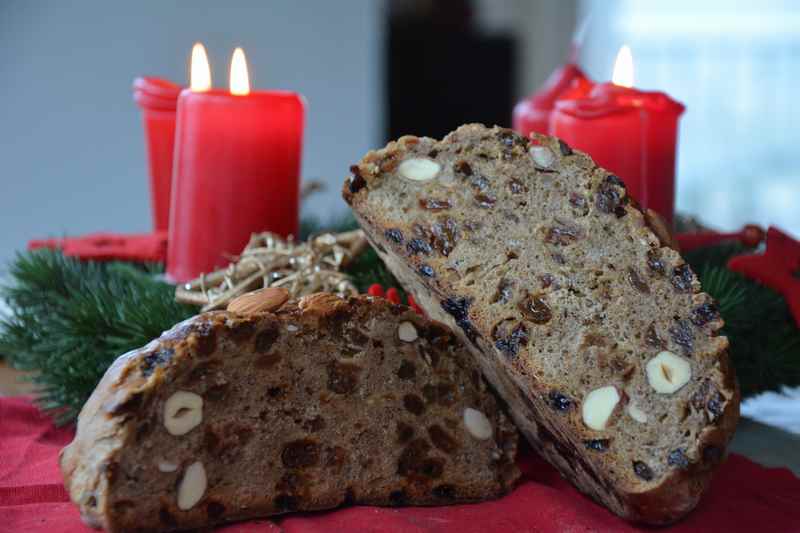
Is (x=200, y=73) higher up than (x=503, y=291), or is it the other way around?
(x=200, y=73)

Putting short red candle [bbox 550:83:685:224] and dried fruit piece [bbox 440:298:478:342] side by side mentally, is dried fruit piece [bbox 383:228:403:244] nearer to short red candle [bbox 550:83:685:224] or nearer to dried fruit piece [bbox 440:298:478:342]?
dried fruit piece [bbox 440:298:478:342]

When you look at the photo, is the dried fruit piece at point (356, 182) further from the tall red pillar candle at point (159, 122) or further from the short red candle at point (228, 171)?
the tall red pillar candle at point (159, 122)

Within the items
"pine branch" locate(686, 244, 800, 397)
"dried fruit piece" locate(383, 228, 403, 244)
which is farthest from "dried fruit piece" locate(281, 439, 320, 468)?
"pine branch" locate(686, 244, 800, 397)

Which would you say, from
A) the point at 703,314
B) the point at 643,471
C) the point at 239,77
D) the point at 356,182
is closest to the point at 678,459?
the point at 643,471

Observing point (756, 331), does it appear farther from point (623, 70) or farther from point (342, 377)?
point (342, 377)

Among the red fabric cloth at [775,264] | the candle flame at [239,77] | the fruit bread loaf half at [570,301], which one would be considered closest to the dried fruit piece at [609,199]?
the fruit bread loaf half at [570,301]

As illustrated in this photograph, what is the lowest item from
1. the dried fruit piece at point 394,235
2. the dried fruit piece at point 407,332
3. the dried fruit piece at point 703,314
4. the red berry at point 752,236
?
the red berry at point 752,236

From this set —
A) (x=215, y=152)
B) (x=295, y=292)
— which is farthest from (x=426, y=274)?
(x=215, y=152)
